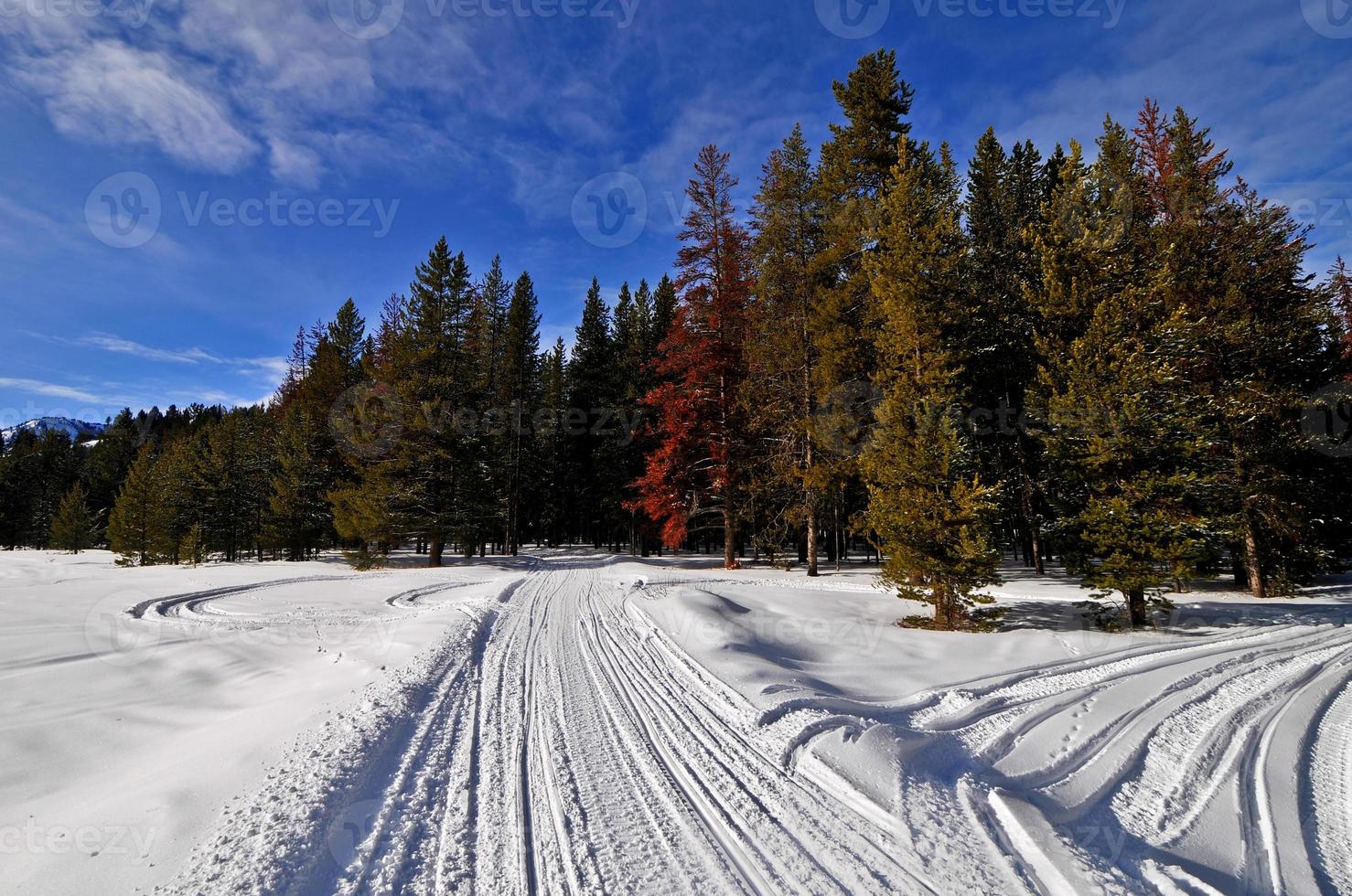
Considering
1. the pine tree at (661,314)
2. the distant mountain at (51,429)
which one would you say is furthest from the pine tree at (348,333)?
the distant mountain at (51,429)

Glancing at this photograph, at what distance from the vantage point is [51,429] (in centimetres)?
6216

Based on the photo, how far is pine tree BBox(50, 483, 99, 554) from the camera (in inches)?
1649

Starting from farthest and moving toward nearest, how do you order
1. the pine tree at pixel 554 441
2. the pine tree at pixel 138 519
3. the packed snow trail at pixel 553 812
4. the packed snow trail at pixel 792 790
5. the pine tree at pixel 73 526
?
the pine tree at pixel 73 526, the pine tree at pixel 554 441, the pine tree at pixel 138 519, the packed snow trail at pixel 792 790, the packed snow trail at pixel 553 812

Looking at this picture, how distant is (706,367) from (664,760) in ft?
62.2

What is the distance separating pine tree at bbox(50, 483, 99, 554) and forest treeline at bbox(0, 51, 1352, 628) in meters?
14.5

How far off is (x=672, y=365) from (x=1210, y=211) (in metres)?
19.0

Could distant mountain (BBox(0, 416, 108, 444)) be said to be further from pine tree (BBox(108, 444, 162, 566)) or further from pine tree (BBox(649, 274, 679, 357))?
pine tree (BBox(649, 274, 679, 357))

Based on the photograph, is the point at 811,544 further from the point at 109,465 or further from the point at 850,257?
the point at 109,465

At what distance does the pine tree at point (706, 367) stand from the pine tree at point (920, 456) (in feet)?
33.2

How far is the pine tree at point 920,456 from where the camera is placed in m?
11.0

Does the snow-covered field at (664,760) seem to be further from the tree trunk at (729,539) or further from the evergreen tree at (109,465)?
the evergreen tree at (109,465)

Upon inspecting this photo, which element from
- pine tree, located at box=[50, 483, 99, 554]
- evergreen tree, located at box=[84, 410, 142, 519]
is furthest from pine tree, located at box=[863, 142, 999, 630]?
evergreen tree, located at box=[84, 410, 142, 519]

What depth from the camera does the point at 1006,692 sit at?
7.04m

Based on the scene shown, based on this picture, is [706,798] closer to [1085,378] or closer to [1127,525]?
[1127,525]
